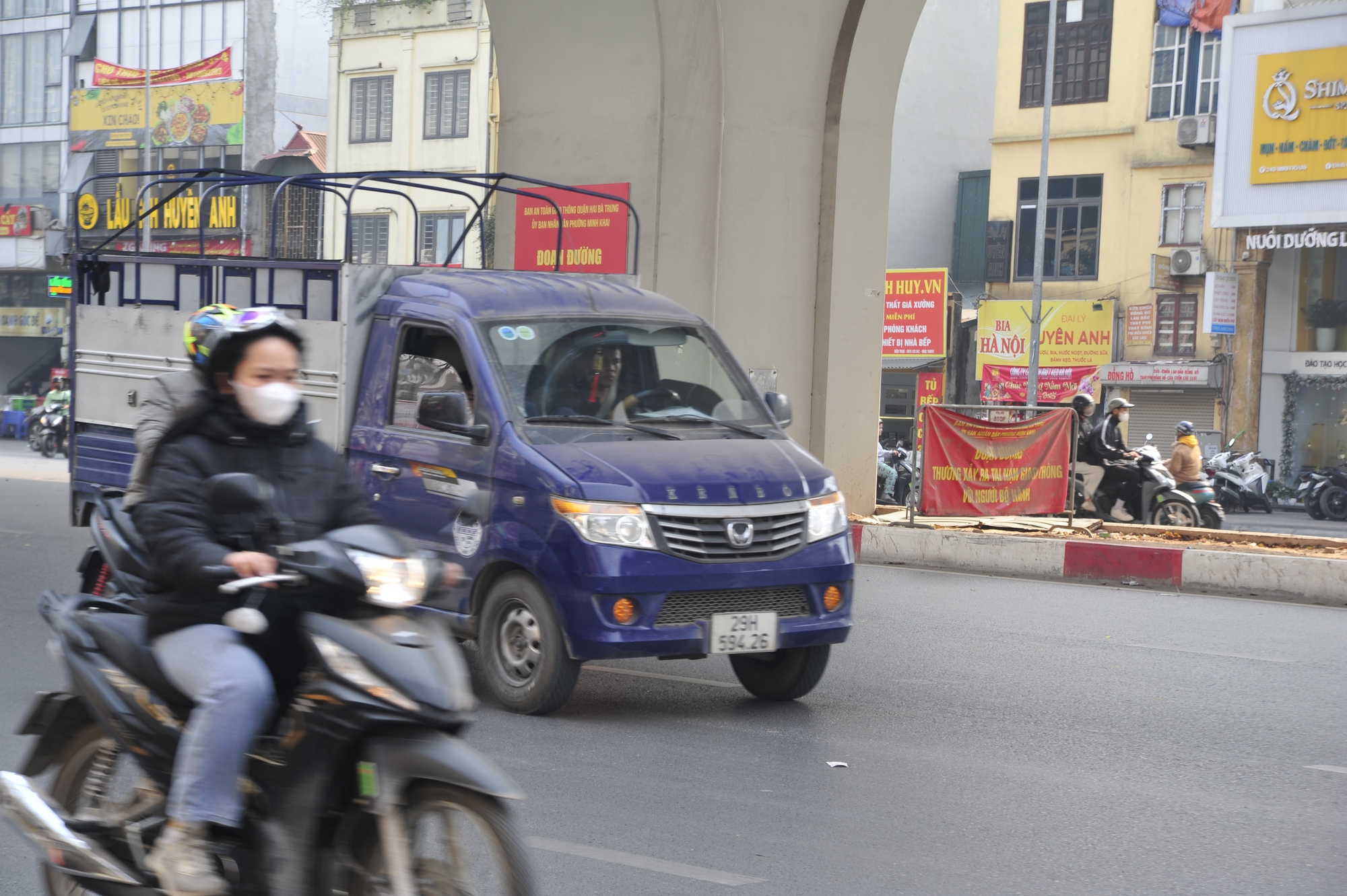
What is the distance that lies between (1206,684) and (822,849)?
12.8ft

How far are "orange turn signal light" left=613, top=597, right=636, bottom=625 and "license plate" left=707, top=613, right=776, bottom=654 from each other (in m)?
0.38

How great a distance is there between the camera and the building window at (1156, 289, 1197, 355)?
111ft

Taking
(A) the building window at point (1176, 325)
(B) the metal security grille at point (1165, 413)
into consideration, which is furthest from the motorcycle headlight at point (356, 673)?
(A) the building window at point (1176, 325)

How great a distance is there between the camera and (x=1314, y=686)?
786 centimetres

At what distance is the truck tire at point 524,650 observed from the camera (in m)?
6.49

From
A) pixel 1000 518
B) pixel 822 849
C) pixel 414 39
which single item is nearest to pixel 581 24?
pixel 1000 518

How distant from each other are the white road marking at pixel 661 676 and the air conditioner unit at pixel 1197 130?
29090mm

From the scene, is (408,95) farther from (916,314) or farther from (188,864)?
(188,864)

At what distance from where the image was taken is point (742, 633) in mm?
6461

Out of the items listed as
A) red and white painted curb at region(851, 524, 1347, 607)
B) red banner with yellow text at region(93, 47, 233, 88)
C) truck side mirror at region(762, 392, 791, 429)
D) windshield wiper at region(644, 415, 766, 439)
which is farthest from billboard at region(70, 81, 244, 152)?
windshield wiper at region(644, 415, 766, 439)

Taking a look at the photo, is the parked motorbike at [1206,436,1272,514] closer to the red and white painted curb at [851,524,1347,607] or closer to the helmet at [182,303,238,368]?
the red and white painted curb at [851,524,1347,607]

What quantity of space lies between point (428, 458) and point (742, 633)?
1.83 metres

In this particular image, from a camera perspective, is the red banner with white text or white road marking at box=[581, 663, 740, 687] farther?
the red banner with white text

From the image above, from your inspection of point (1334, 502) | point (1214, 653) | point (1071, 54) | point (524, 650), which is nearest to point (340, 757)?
point (524, 650)
